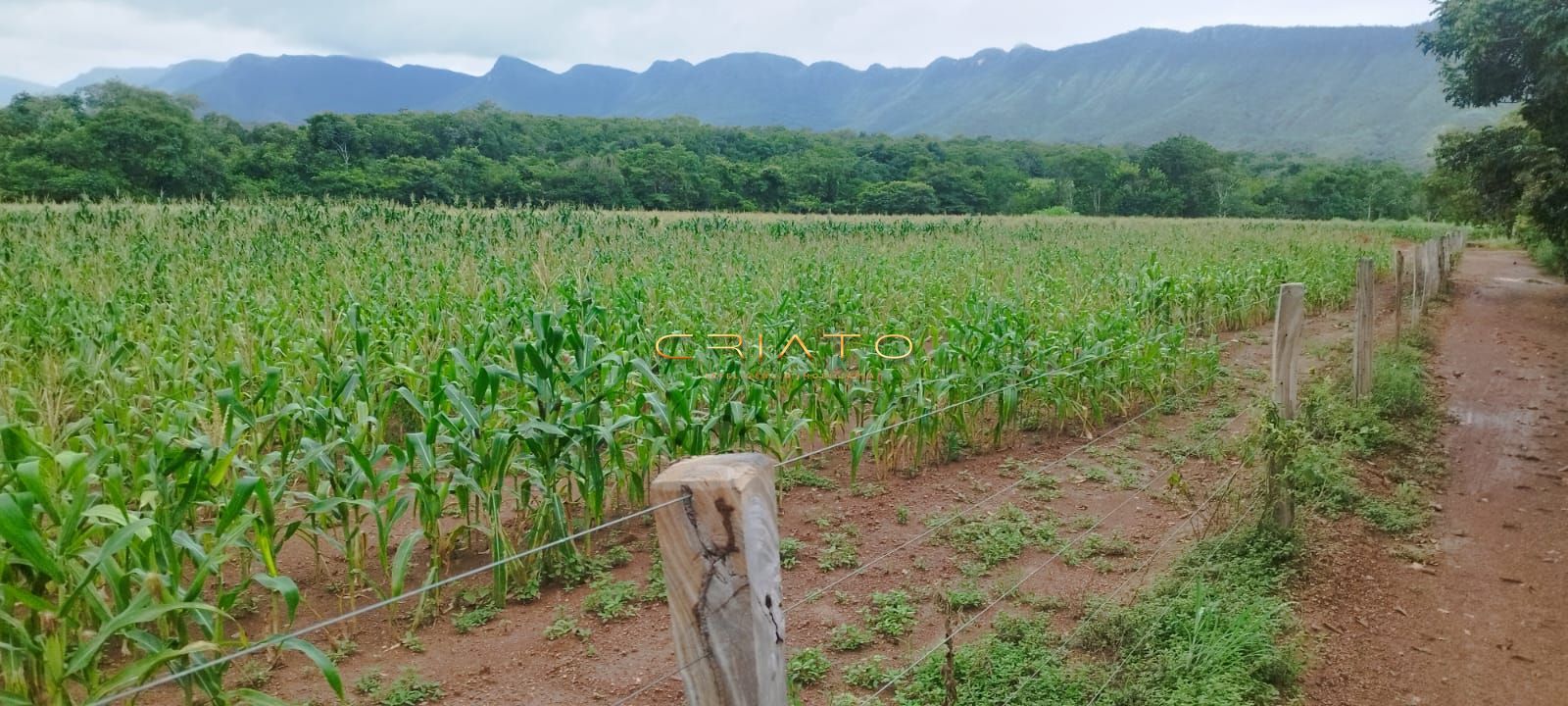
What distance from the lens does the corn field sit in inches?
117

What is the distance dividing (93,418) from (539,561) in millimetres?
2205

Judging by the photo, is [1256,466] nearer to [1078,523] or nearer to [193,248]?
[1078,523]

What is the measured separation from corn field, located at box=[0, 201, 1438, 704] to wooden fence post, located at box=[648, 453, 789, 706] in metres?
1.31

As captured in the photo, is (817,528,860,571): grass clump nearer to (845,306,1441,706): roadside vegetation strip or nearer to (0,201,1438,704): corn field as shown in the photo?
(0,201,1438,704): corn field

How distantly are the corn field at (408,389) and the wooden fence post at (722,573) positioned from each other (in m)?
1.31

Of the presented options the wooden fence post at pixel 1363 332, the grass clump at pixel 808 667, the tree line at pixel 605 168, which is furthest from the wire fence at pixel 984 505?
the tree line at pixel 605 168

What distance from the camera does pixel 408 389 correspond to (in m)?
4.62

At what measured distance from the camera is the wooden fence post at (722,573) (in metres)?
1.73

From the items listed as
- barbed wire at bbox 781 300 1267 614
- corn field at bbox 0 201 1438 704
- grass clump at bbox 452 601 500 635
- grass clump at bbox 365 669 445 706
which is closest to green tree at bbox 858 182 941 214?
corn field at bbox 0 201 1438 704

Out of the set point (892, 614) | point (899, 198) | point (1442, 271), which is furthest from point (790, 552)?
point (899, 198)

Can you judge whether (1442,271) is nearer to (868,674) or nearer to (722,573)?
(868,674)

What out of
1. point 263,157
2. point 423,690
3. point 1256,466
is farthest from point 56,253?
point 263,157

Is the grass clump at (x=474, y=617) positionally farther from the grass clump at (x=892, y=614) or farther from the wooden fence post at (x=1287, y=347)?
the wooden fence post at (x=1287, y=347)

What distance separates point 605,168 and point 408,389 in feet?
154
